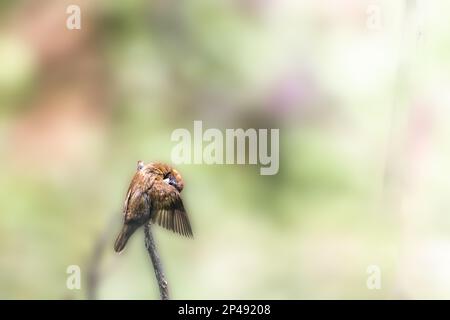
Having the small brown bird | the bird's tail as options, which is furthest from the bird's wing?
the bird's tail

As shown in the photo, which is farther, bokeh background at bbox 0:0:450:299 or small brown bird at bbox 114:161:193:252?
bokeh background at bbox 0:0:450:299

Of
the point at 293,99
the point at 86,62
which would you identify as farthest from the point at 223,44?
the point at 86,62

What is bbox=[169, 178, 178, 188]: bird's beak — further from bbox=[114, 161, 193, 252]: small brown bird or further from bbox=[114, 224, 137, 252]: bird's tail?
bbox=[114, 224, 137, 252]: bird's tail

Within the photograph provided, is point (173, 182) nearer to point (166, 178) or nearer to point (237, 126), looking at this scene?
point (166, 178)

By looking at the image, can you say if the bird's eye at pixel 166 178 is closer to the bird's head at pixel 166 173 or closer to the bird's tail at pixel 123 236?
the bird's head at pixel 166 173

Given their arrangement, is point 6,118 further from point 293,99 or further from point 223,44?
point 293,99

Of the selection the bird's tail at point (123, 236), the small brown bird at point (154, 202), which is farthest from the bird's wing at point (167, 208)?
the bird's tail at point (123, 236)
